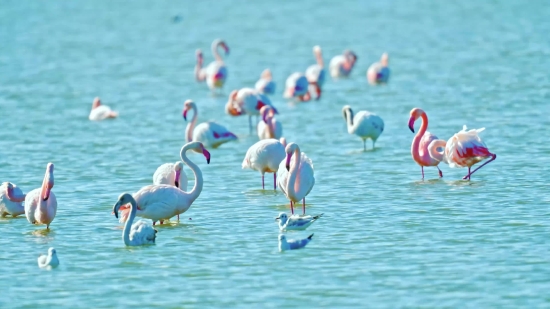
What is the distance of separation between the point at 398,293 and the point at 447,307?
473 millimetres

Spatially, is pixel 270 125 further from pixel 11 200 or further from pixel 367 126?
pixel 11 200

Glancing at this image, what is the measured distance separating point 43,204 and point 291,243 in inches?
94.8

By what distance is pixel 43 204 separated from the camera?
1057 cm

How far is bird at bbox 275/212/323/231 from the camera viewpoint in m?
10.4

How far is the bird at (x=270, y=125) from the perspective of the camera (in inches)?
631

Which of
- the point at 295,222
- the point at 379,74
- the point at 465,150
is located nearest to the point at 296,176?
the point at 295,222

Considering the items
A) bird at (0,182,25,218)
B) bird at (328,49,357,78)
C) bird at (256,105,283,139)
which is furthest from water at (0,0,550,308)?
bird at (328,49,357,78)

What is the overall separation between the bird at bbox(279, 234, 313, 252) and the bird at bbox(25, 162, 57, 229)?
223cm

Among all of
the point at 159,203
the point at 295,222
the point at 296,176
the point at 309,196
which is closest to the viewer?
the point at 295,222

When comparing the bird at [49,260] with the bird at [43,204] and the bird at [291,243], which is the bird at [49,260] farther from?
the bird at [291,243]

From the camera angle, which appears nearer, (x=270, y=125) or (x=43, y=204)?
(x=43, y=204)

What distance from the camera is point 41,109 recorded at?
20688 mm

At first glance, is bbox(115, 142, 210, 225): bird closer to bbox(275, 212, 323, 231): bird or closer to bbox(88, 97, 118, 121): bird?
bbox(275, 212, 323, 231): bird

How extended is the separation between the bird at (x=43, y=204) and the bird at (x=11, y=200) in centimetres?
46
